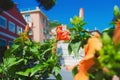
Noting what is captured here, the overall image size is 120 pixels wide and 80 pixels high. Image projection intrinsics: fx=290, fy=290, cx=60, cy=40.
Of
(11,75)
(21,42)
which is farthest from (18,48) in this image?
(11,75)

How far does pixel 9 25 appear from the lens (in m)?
20.5

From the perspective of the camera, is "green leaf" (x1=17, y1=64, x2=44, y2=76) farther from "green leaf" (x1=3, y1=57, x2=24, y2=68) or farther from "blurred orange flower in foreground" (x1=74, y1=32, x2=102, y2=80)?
"blurred orange flower in foreground" (x1=74, y1=32, x2=102, y2=80)

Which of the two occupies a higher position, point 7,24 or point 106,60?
point 7,24

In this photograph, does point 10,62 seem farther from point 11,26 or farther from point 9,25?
point 11,26

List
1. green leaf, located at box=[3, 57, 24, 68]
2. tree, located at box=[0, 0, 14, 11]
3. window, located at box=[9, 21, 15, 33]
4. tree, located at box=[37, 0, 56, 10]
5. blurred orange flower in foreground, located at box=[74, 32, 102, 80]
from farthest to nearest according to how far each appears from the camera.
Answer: window, located at box=[9, 21, 15, 33], tree, located at box=[37, 0, 56, 10], tree, located at box=[0, 0, 14, 11], green leaf, located at box=[3, 57, 24, 68], blurred orange flower in foreground, located at box=[74, 32, 102, 80]

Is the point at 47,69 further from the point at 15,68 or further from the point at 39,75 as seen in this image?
the point at 15,68

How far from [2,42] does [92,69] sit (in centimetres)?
1892

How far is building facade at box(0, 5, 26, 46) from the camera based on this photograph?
18984 millimetres

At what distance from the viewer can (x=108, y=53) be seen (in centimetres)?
32

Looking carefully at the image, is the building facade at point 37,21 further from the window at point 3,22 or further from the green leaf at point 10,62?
the green leaf at point 10,62

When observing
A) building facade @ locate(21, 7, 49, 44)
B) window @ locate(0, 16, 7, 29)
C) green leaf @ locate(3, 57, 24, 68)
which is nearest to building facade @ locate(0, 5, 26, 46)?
window @ locate(0, 16, 7, 29)

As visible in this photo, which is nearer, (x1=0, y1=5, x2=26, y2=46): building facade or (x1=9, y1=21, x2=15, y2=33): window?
(x1=0, y1=5, x2=26, y2=46): building facade

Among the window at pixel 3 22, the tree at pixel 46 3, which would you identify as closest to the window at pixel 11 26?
the window at pixel 3 22

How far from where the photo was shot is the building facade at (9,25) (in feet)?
62.3
